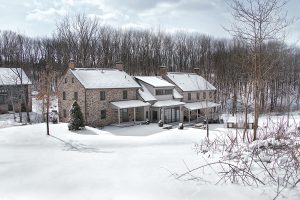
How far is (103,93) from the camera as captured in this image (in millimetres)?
30906

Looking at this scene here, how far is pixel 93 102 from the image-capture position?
99.0 ft

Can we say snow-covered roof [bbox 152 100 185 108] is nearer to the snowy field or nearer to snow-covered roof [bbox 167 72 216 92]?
snow-covered roof [bbox 167 72 216 92]

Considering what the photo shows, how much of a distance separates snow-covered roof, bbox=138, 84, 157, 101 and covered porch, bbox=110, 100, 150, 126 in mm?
878

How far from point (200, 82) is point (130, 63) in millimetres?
21580

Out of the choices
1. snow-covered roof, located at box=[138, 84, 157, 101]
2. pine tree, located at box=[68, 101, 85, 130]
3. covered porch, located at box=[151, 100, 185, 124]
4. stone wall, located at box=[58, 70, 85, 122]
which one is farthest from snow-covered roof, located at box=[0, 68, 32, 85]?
covered porch, located at box=[151, 100, 185, 124]

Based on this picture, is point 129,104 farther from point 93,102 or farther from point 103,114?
point 93,102

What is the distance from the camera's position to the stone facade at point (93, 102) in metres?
30.0

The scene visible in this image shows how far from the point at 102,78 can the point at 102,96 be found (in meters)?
2.61

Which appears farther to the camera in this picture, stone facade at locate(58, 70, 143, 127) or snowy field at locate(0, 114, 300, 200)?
stone facade at locate(58, 70, 143, 127)

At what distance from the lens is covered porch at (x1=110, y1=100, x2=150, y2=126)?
3080 cm

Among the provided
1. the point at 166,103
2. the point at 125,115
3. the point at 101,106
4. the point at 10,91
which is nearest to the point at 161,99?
the point at 166,103

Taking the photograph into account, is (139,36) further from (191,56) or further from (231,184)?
(231,184)

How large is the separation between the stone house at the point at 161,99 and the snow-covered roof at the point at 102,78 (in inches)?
69.1

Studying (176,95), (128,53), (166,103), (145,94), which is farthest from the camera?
(128,53)
